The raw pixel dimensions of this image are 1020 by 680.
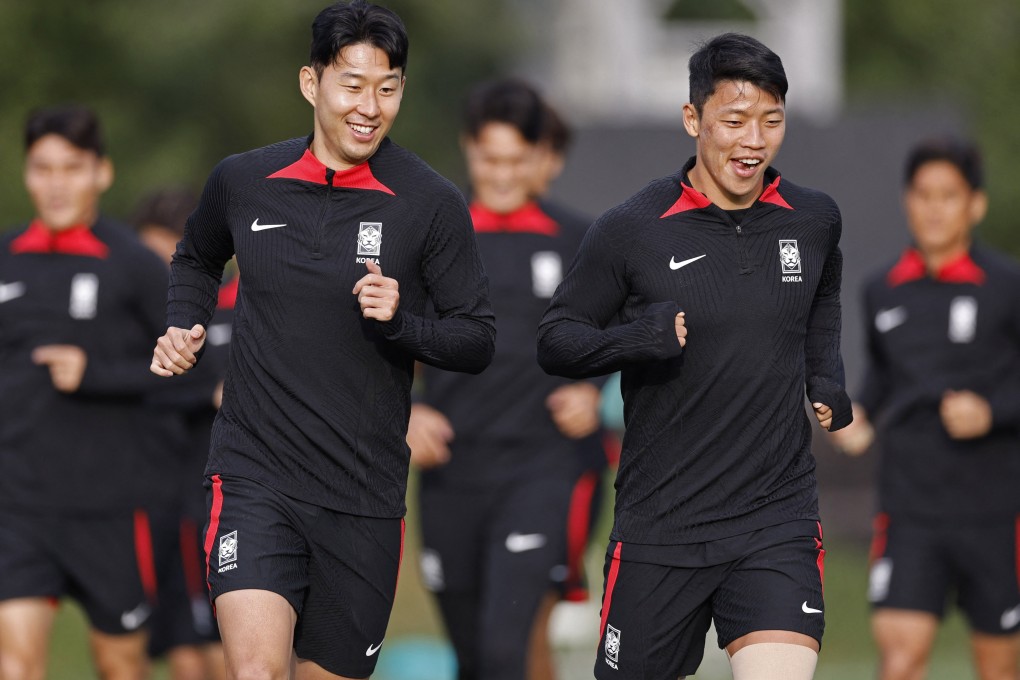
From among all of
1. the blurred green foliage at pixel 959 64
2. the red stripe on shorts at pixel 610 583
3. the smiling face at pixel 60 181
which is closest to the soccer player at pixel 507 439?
the smiling face at pixel 60 181

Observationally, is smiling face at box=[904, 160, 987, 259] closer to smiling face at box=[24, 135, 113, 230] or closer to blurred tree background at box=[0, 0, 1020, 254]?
smiling face at box=[24, 135, 113, 230]

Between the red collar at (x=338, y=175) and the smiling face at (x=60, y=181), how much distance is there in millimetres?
2571

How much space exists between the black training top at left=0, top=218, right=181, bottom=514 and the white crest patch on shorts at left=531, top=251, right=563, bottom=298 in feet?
5.74

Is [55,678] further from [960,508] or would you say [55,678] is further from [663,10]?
[663,10]

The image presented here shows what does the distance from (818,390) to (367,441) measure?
1556mm

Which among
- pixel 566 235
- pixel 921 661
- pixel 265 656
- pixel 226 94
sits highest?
pixel 226 94

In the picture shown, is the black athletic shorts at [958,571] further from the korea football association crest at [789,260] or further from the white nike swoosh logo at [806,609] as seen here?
the korea football association crest at [789,260]

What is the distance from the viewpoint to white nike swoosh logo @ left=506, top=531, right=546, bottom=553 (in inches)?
350

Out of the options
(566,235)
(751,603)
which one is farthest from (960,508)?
(751,603)

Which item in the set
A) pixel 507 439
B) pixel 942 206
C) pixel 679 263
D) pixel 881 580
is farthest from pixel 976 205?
pixel 679 263

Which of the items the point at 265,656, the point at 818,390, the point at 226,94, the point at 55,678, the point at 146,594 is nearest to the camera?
the point at 265,656

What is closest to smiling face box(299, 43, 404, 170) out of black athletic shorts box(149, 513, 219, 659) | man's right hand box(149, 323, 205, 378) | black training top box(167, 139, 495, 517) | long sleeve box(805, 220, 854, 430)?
black training top box(167, 139, 495, 517)

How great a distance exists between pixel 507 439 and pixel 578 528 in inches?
21.8

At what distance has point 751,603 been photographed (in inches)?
246
